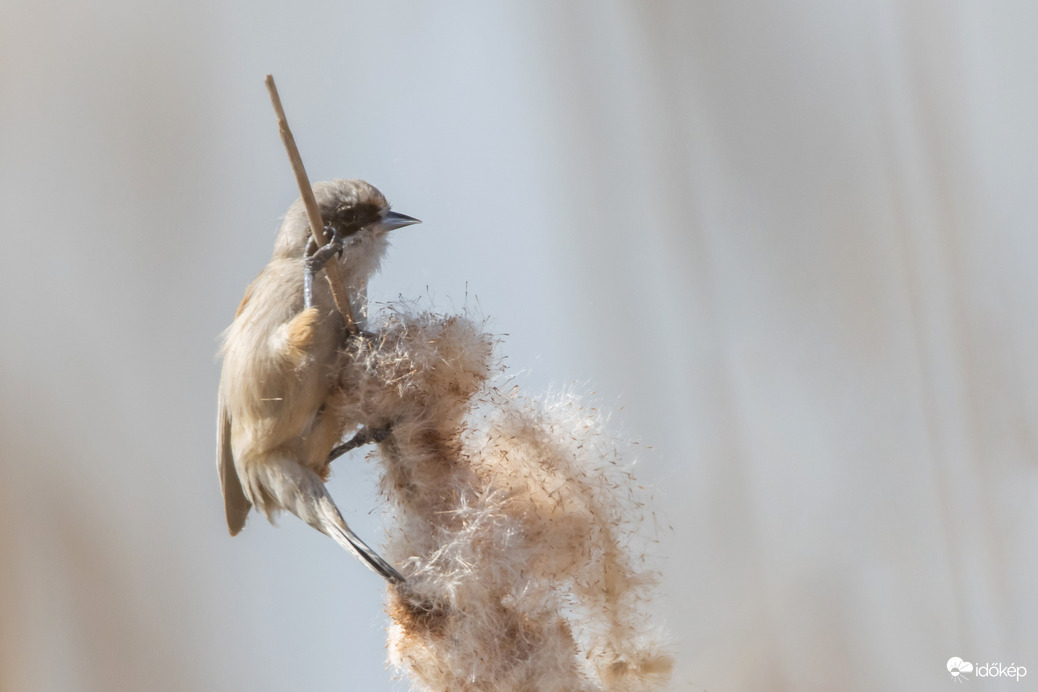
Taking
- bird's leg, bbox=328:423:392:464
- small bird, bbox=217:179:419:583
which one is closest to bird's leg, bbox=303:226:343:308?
small bird, bbox=217:179:419:583

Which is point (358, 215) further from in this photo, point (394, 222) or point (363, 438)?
point (363, 438)

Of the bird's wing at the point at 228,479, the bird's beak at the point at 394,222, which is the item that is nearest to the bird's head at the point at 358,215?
the bird's beak at the point at 394,222

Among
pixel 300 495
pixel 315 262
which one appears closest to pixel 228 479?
pixel 300 495

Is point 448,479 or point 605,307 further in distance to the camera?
point 605,307

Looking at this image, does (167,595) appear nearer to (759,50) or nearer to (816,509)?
(816,509)

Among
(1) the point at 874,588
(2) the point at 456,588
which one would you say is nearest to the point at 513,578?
(2) the point at 456,588

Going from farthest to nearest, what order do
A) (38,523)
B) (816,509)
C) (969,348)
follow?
(38,523), (816,509), (969,348)

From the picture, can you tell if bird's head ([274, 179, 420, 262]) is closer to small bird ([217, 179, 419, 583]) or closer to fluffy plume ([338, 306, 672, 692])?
small bird ([217, 179, 419, 583])
